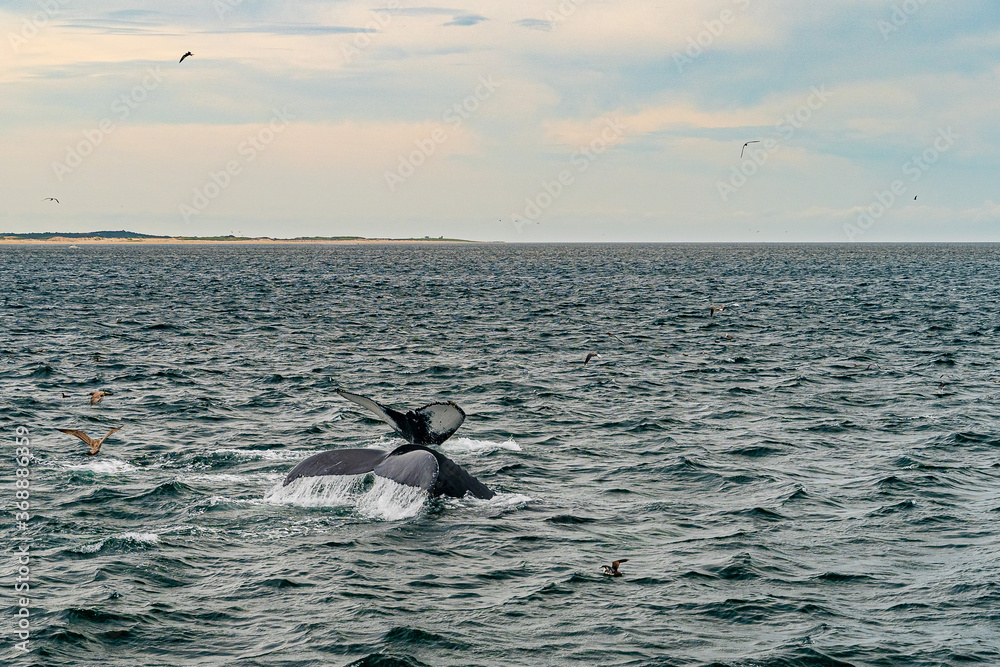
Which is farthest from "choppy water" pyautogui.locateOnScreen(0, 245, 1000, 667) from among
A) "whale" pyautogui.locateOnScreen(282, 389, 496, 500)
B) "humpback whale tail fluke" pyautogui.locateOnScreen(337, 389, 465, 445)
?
"humpback whale tail fluke" pyautogui.locateOnScreen(337, 389, 465, 445)

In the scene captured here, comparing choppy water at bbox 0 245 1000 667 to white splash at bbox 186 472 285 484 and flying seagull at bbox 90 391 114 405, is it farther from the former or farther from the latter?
flying seagull at bbox 90 391 114 405

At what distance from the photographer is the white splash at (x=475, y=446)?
20.4 meters

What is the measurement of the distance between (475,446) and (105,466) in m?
7.65

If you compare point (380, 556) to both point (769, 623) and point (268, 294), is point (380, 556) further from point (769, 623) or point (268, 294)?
point (268, 294)

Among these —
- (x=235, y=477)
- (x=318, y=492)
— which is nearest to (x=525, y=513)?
(x=318, y=492)

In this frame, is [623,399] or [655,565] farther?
[623,399]

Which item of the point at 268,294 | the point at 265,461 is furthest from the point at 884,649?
the point at 268,294

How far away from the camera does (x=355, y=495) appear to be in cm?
1606

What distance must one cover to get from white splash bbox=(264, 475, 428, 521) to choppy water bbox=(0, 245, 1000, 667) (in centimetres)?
6

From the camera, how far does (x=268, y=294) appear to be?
74.7 metres

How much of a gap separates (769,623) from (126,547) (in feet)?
30.0

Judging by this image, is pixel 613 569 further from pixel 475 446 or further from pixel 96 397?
pixel 96 397

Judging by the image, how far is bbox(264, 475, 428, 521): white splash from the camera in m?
15.5

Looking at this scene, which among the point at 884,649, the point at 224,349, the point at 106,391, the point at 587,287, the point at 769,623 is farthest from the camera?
the point at 587,287
